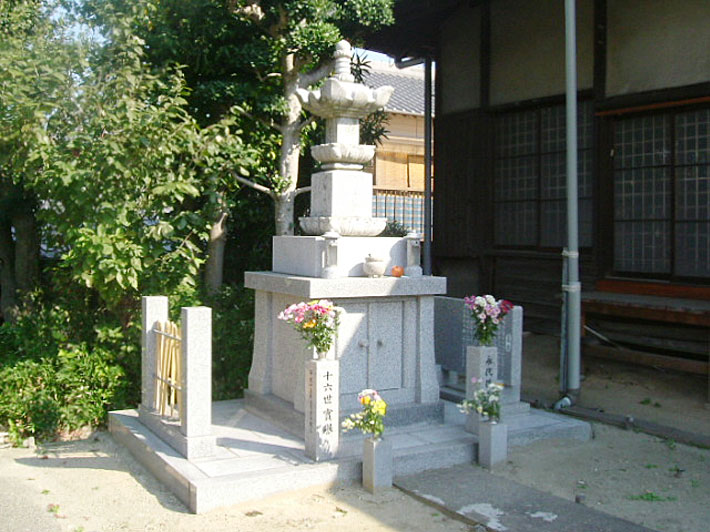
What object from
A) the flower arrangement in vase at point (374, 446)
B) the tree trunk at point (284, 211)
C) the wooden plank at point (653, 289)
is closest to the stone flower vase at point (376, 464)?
the flower arrangement in vase at point (374, 446)

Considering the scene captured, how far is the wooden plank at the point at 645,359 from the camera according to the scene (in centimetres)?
839

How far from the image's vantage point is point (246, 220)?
10.3 meters

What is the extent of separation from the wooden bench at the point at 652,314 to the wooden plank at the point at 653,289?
0.09 metres

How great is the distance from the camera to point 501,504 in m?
5.42

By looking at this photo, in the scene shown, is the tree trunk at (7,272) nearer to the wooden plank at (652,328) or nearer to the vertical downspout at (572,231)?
the vertical downspout at (572,231)

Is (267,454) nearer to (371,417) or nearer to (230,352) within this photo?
(371,417)

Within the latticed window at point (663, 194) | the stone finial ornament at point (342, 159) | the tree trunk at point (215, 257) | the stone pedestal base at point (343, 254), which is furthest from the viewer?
the tree trunk at point (215, 257)

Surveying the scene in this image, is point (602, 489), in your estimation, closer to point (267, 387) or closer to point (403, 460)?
point (403, 460)

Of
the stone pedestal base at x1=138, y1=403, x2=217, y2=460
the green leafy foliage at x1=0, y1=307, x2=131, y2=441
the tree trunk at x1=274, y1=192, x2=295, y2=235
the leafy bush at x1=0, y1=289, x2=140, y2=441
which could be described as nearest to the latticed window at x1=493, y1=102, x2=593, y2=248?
the tree trunk at x1=274, y1=192, x2=295, y2=235

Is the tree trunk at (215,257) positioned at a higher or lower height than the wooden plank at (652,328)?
higher

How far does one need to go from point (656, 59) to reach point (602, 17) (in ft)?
3.81

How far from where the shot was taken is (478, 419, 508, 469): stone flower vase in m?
6.28

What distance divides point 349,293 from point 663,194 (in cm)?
546

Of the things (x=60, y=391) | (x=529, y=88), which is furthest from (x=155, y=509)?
(x=529, y=88)
